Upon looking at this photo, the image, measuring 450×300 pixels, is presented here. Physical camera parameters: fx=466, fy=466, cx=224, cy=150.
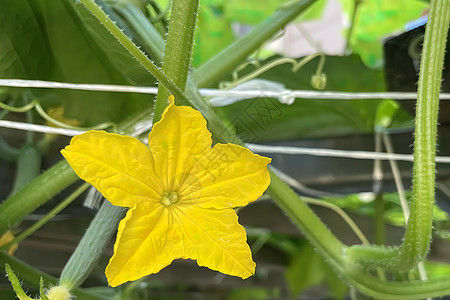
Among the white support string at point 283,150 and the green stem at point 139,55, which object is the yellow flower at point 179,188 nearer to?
the green stem at point 139,55

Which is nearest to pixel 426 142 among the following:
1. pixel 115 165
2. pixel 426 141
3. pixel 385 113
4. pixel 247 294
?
pixel 426 141

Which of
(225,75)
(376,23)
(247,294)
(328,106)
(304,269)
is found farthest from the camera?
(247,294)

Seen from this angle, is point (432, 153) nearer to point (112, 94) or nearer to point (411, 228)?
point (411, 228)

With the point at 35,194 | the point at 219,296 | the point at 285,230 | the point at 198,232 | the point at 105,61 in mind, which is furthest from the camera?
the point at 219,296

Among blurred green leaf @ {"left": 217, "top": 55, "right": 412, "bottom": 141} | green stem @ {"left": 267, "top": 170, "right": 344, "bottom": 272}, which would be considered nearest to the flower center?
green stem @ {"left": 267, "top": 170, "right": 344, "bottom": 272}

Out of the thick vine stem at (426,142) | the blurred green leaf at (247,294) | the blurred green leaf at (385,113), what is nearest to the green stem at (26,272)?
the thick vine stem at (426,142)

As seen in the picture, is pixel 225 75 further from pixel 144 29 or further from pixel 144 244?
pixel 144 244

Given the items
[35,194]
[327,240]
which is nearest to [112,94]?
[35,194]
